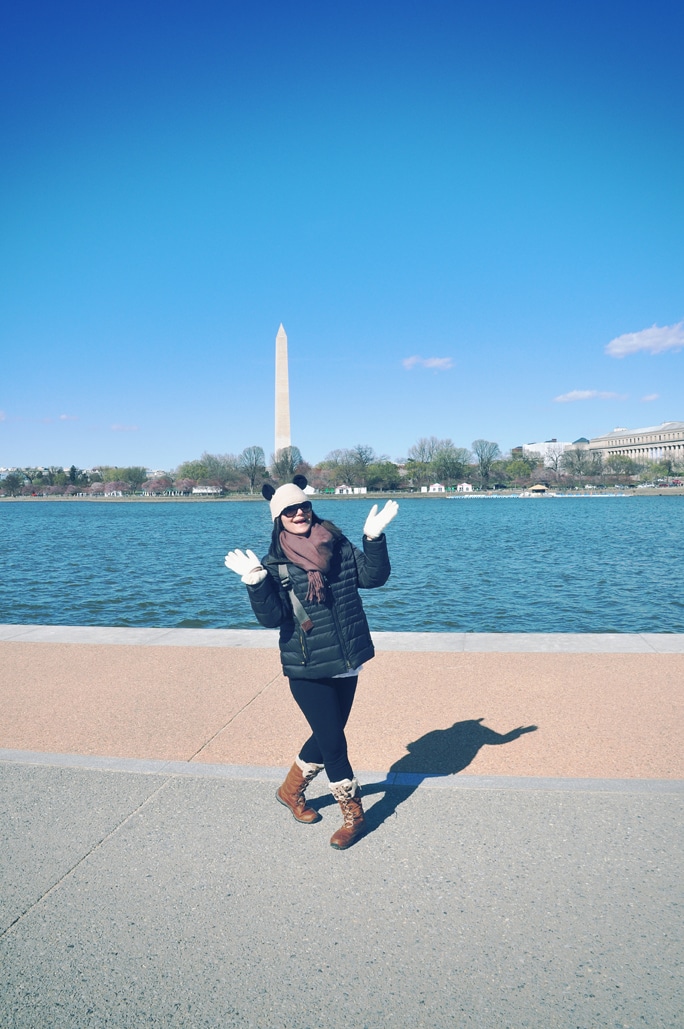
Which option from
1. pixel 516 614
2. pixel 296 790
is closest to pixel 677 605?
pixel 516 614

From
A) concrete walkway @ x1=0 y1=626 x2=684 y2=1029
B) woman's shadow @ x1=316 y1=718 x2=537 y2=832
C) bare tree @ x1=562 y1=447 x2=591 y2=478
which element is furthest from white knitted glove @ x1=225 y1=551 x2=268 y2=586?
bare tree @ x1=562 y1=447 x2=591 y2=478

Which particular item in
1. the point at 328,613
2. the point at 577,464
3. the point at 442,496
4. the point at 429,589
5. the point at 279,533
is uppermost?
the point at 577,464

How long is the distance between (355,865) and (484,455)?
154m

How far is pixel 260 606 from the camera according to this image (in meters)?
3.90

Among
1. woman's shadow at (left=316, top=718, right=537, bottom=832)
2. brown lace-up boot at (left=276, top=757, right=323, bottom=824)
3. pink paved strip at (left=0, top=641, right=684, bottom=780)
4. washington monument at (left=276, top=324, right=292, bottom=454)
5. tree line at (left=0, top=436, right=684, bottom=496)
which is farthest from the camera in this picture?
tree line at (left=0, top=436, right=684, bottom=496)

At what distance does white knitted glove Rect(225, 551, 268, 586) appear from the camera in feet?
12.7

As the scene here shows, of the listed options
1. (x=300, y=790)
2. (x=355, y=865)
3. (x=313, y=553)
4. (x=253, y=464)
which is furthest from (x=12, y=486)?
(x=355, y=865)

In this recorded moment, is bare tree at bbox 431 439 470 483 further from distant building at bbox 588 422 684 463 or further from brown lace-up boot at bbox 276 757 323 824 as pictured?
brown lace-up boot at bbox 276 757 323 824

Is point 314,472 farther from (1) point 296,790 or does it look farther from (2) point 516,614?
(1) point 296,790

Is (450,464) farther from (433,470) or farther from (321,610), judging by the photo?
(321,610)

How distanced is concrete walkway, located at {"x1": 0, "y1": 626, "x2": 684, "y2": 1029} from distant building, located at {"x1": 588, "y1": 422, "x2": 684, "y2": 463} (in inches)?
6161

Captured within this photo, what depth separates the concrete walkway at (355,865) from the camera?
2.79 m

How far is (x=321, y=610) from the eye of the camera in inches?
156

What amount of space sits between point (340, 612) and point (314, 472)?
507ft
